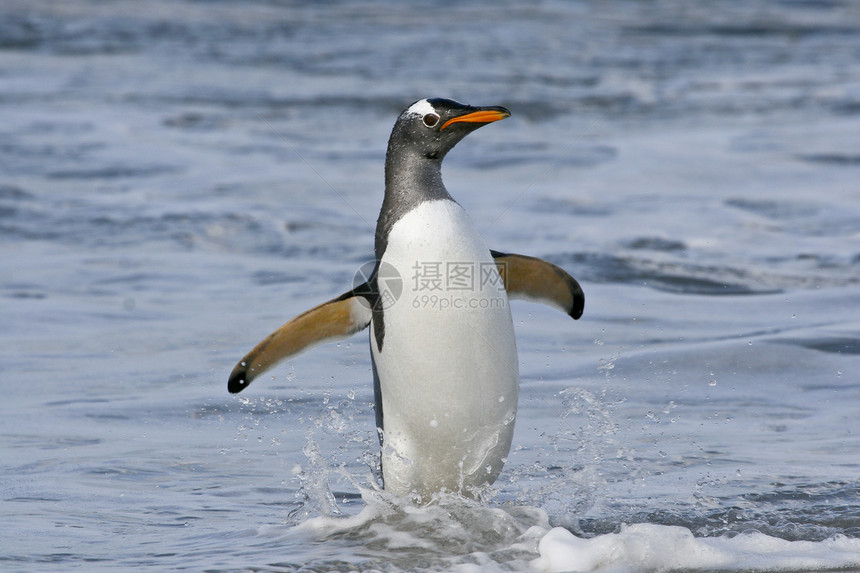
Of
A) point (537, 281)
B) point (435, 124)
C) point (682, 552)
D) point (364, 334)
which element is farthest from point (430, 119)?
point (364, 334)

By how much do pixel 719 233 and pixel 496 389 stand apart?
5838 mm

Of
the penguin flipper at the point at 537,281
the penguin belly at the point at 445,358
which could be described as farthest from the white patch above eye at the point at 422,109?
the penguin flipper at the point at 537,281

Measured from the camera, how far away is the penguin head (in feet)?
13.8

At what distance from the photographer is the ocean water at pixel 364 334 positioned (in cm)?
405

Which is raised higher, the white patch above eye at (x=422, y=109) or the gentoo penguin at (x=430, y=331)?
the white patch above eye at (x=422, y=109)

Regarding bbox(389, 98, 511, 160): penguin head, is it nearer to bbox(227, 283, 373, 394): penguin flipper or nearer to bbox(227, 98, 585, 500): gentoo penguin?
bbox(227, 98, 585, 500): gentoo penguin

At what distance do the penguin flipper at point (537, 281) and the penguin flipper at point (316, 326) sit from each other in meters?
0.54

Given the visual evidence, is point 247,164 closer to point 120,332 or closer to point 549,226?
point 549,226

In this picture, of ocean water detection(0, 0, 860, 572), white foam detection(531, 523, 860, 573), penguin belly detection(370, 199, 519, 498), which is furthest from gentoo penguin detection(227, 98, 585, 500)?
white foam detection(531, 523, 860, 573)

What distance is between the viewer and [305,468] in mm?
4539

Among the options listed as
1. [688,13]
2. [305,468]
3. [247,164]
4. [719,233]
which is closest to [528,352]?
[305,468]

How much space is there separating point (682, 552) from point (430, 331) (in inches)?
43.2

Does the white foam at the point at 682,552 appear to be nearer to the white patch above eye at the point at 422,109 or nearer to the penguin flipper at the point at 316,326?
the penguin flipper at the point at 316,326

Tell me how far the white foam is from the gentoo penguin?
1.73 ft
